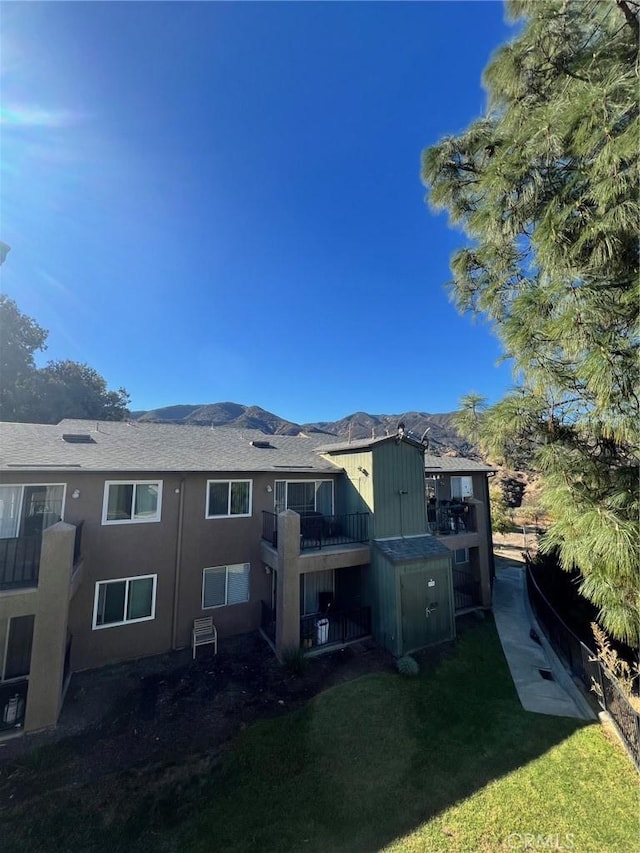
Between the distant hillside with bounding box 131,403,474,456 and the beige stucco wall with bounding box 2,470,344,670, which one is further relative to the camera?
the distant hillside with bounding box 131,403,474,456

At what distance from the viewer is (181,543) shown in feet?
34.2

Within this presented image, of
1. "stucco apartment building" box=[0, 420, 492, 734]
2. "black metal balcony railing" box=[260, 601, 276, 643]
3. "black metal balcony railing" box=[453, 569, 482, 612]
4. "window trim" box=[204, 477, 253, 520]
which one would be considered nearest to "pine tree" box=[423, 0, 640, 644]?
"stucco apartment building" box=[0, 420, 492, 734]

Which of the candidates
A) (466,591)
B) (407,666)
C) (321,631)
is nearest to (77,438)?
(321,631)

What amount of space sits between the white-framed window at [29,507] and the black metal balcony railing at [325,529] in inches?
237

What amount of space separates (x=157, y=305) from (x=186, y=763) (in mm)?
16978

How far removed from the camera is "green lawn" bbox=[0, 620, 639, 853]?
493 cm

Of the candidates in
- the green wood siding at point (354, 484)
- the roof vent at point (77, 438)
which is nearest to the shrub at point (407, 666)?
the green wood siding at point (354, 484)

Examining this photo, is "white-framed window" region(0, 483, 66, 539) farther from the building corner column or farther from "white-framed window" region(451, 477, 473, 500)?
"white-framed window" region(451, 477, 473, 500)

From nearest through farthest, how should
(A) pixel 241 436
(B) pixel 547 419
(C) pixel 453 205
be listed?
(B) pixel 547 419 → (C) pixel 453 205 → (A) pixel 241 436

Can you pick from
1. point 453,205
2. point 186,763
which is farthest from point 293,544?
point 453,205

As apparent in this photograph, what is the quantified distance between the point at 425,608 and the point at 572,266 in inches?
395

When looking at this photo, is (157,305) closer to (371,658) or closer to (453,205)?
(453,205)

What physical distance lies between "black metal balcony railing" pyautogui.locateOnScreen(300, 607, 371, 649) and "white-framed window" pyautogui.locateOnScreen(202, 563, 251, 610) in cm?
226

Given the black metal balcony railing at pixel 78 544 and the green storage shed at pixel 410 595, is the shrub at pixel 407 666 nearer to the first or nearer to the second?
the green storage shed at pixel 410 595
